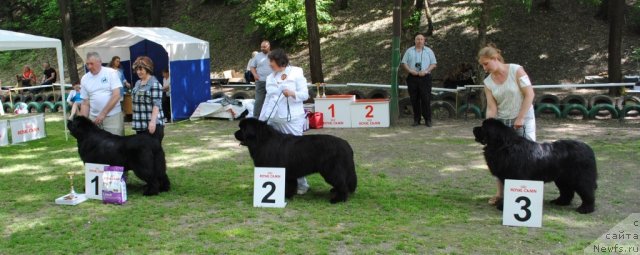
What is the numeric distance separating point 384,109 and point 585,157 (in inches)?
Result: 244

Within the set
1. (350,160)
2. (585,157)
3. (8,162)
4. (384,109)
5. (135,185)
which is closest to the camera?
(585,157)

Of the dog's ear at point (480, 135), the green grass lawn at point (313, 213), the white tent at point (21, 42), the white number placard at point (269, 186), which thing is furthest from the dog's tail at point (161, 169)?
the white tent at point (21, 42)

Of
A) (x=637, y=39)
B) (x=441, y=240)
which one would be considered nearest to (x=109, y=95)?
(x=441, y=240)

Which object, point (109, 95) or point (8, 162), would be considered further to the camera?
point (8, 162)

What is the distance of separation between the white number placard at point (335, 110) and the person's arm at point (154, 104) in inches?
209

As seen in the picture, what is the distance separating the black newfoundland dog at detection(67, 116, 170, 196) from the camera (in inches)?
234

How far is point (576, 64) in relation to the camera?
16.9m

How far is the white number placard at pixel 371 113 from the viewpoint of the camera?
1099cm

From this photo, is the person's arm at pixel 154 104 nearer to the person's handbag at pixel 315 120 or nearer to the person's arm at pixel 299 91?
the person's arm at pixel 299 91

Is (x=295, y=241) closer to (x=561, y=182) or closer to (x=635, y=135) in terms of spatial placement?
(x=561, y=182)

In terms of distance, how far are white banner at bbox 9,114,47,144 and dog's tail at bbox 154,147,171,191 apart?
213 inches

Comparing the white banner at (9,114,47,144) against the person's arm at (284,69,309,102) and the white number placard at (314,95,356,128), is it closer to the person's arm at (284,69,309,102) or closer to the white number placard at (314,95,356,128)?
the white number placard at (314,95,356,128)

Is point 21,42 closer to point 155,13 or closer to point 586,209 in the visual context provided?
point 586,209

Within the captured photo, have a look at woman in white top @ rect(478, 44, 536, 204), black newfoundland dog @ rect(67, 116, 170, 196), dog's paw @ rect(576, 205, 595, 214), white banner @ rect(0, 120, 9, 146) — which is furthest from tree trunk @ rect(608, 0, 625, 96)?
white banner @ rect(0, 120, 9, 146)
